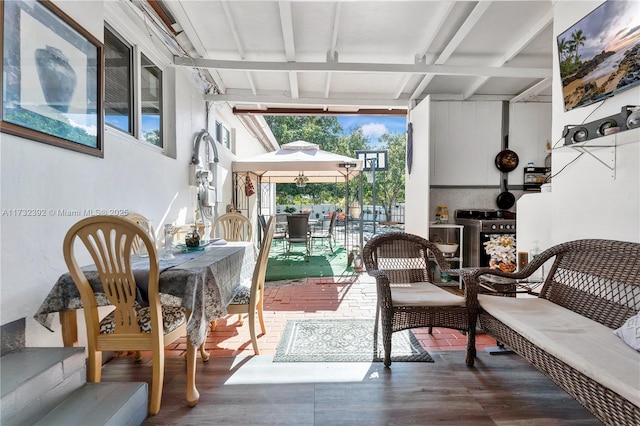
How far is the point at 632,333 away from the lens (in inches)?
53.4

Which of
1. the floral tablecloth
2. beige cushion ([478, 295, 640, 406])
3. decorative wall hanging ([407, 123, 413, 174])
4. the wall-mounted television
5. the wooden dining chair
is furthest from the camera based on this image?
decorative wall hanging ([407, 123, 413, 174])

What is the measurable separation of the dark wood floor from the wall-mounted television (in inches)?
80.2

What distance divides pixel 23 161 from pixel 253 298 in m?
1.57

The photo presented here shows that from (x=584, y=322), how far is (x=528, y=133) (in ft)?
13.5

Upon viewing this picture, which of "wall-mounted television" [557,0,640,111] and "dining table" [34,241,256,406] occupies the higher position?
"wall-mounted television" [557,0,640,111]

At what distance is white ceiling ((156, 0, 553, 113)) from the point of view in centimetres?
268

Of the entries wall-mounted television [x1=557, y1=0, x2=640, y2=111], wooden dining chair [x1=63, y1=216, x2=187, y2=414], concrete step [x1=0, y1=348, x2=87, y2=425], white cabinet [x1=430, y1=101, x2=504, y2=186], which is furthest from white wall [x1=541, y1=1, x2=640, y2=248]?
concrete step [x1=0, y1=348, x2=87, y2=425]

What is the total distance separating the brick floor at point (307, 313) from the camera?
232cm

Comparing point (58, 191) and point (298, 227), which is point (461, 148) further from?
point (58, 191)

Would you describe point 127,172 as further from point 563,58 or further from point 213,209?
point 563,58

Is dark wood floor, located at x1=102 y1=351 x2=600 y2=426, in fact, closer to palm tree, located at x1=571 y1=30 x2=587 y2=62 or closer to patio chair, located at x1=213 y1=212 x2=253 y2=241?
patio chair, located at x1=213 y1=212 x2=253 y2=241

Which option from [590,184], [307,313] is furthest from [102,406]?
[590,184]

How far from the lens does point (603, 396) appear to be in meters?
1.13

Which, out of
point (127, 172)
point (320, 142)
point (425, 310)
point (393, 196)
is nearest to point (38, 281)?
point (127, 172)
